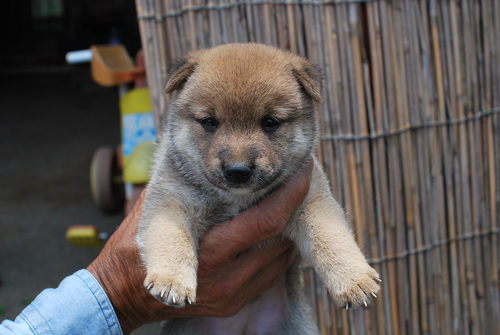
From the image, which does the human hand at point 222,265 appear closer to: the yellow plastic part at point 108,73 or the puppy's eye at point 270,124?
the puppy's eye at point 270,124

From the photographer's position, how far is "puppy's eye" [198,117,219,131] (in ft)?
7.29

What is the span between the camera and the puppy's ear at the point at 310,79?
236cm

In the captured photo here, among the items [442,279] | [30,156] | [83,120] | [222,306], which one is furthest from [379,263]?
[83,120]

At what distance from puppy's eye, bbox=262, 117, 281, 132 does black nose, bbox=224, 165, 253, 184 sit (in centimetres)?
29

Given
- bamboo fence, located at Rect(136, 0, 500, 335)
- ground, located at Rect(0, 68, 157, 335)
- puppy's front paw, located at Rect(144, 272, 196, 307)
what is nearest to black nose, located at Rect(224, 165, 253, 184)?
puppy's front paw, located at Rect(144, 272, 196, 307)

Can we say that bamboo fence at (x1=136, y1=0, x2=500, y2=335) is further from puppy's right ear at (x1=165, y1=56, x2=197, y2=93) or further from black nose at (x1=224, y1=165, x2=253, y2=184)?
black nose at (x1=224, y1=165, x2=253, y2=184)

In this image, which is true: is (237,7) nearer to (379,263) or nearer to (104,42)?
(379,263)

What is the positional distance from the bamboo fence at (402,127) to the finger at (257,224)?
127 centimetres

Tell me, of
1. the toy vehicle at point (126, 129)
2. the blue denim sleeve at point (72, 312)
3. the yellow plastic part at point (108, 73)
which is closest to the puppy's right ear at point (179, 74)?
the blue denim sleeve at point (72, 312)

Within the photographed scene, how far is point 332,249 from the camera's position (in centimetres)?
216

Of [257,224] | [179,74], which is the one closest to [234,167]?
[257,224]

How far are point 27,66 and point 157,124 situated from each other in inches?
590

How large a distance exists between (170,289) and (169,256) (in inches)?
6.9

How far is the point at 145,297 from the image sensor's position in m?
2.40
